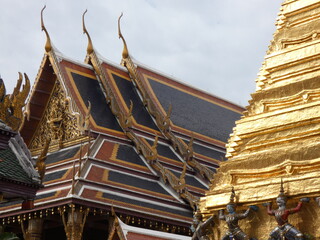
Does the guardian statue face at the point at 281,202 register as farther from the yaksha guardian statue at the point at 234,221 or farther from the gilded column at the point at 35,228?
the gilded column at the point at 35,228

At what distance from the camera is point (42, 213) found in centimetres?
1474

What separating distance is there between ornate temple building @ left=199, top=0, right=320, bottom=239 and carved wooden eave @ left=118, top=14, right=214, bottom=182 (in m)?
7.89

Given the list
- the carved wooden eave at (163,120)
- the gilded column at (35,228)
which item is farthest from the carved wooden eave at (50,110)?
the gilded column at (35,228)

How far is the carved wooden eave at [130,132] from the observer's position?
1611 centimetres

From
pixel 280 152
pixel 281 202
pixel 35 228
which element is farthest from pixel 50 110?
pixel 281 202

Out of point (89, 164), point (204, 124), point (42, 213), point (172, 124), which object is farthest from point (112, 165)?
point (204, 124)

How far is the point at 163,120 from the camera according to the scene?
60.7ft

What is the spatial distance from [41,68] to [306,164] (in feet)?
38.4

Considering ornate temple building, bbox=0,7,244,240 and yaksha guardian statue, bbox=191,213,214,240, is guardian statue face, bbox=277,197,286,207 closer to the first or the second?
yaksha guardian statue, bbox=191,213,214,240

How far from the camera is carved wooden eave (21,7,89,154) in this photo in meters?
17.6

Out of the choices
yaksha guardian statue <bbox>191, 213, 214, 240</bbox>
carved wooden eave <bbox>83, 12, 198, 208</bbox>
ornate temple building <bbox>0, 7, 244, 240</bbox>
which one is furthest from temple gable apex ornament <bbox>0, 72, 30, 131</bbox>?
carved wooden eave <bbox>83, 12, 198, 208</bbox>

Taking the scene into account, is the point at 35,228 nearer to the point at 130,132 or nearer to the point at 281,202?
the point at 130,132

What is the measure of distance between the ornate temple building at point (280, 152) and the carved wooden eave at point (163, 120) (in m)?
7.89

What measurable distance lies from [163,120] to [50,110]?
2.96 metres
